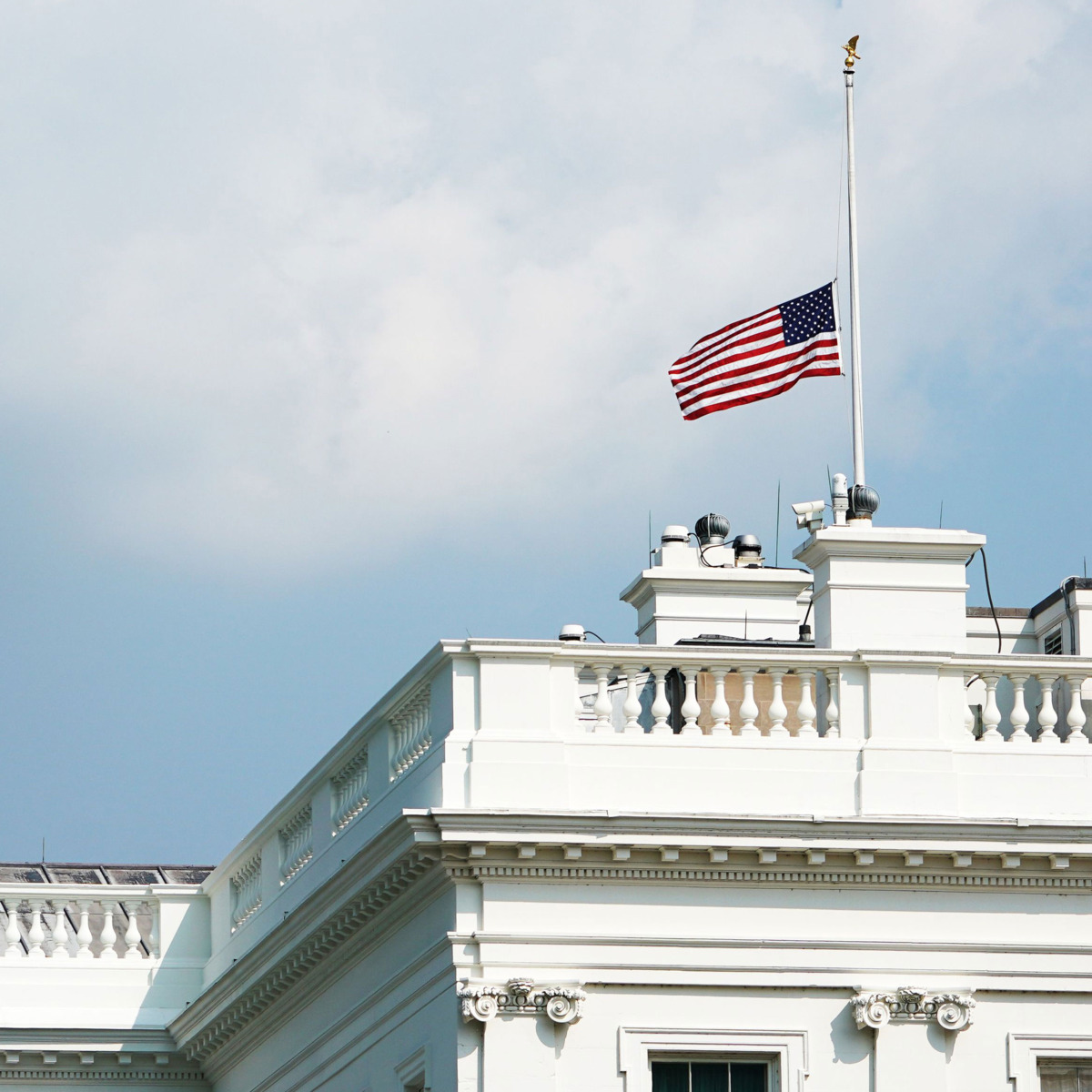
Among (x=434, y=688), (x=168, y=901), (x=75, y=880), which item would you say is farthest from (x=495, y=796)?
(x=75, y=880)

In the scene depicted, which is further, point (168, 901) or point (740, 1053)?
point (168, 901)

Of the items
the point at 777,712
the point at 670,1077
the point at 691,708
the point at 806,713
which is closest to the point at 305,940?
the point at 670,1077

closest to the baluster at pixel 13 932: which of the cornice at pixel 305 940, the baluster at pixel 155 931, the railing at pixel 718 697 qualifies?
the baluster at pixel 155 931

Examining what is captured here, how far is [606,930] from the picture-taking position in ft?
75.8

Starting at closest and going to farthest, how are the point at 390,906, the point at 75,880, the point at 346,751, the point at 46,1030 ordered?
the point at 390,906 → the point at 346,751 → the point at 46,1030 → the point at 75,880

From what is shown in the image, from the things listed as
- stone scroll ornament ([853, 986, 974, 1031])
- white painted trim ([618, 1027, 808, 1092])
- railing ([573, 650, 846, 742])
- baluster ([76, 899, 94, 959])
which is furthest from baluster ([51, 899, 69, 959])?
stone scroll ornament ([853, 986, 974, 1031])

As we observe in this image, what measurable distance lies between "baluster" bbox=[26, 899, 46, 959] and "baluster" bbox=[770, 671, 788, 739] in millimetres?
12468

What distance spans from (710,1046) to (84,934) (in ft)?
39.5

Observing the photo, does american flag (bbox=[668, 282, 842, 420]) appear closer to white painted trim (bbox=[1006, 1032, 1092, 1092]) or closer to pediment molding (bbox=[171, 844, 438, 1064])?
pediment molding (bbox=[171, 844, 438, 1064])

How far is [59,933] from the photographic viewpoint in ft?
108

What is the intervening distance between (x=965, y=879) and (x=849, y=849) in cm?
111

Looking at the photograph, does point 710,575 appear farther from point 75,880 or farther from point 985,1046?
point 75,880

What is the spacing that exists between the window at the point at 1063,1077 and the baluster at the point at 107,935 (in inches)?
530

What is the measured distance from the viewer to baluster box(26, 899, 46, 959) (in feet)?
108
